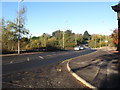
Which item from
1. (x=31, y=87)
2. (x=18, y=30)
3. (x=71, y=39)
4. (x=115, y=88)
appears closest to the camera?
(x=115, y=88)

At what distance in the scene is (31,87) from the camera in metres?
5.90

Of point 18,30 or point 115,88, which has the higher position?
point 18,30

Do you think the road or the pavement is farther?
the road

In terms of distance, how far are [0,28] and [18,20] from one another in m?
4.41

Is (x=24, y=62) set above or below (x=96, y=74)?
below

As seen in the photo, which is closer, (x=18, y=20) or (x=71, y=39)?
(x=18, y=20)

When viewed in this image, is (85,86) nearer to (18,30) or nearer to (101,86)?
(101,86)

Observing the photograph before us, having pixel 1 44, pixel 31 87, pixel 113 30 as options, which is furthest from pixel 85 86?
pixel 113 30

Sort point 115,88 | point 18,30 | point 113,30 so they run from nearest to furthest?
1. point 115,88
2. point 18,30
3. point 113,30

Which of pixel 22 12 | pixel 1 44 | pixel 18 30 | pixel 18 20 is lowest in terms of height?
pixel 1 44

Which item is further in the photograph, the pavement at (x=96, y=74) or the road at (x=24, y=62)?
the road at (x=24, y=62)

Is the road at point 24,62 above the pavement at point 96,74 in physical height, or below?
below

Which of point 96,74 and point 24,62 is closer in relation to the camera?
point 96,74

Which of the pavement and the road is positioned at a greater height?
the pavement
